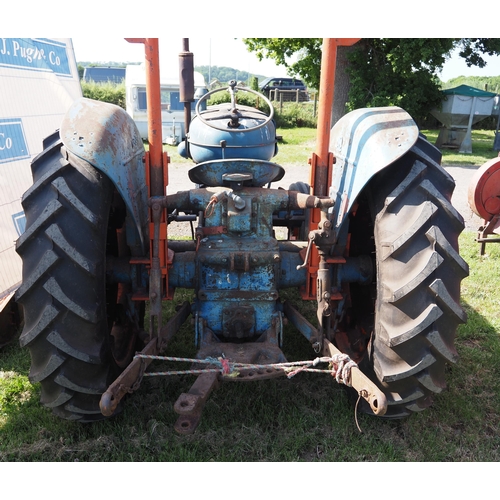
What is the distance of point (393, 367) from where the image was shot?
2.31 meters

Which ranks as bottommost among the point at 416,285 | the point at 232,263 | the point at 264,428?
the point at 264,428

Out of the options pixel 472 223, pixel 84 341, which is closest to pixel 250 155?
pixel 84 341

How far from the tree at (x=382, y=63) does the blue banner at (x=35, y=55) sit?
34.2 feet

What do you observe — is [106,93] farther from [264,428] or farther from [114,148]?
[264,428]

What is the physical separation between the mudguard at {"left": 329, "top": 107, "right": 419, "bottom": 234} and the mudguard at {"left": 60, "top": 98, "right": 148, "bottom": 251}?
1078mm

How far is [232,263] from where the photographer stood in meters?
2.74

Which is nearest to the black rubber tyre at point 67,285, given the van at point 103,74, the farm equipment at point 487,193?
the farm equipment at point 487,193

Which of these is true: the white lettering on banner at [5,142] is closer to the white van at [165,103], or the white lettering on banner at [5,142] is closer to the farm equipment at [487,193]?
the farm equipment at [487,193]

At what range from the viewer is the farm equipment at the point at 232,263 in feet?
7.34

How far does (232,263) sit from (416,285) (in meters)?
0.99

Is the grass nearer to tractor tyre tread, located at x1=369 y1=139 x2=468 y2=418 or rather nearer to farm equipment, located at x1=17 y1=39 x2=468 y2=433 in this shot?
farm equipment, located at x1=17 y1=39 x2=468 y2=433

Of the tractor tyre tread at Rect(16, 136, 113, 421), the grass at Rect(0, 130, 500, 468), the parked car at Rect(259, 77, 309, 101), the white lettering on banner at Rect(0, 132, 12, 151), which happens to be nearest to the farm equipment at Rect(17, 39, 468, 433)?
the tractor tyre tread at Rect(16, 136, 113, 421)

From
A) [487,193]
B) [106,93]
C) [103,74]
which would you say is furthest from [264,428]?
[103,74]

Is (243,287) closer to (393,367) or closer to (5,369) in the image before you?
(393,367)
